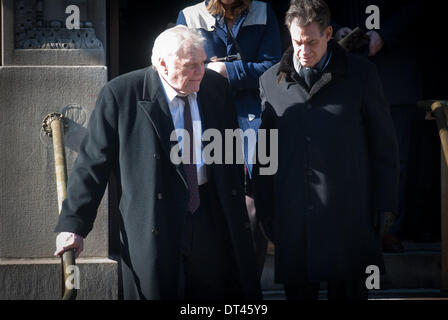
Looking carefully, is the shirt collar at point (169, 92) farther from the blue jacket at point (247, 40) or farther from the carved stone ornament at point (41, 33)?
the carved stone ornament at point (41, 33)

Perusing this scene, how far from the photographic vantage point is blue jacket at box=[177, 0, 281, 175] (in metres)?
5.06

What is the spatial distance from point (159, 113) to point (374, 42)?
94.1 inches

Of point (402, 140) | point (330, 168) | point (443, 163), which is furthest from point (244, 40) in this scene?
point (402, 140)

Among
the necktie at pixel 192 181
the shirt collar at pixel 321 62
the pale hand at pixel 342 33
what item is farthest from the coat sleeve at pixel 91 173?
the pale hand at pixel 342 33

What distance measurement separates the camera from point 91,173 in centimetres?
431

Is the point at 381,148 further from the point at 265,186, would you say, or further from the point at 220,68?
the point at 220,68

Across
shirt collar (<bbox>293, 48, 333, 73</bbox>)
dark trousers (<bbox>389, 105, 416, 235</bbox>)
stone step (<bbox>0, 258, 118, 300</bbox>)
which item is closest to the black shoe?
dark trousers (<bbox>389, 105, 416, 235</bbox>)

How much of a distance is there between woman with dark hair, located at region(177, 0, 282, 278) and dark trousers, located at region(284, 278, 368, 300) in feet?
1.35

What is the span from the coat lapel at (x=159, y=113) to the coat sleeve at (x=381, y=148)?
3.43 ft

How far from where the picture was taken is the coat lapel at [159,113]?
435 cm

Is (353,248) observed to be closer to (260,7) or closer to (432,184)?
(260,7)

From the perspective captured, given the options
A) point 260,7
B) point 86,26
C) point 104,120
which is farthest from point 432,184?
point 104,120

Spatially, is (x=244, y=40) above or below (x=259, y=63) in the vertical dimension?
above

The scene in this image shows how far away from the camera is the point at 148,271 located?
4.30 m
